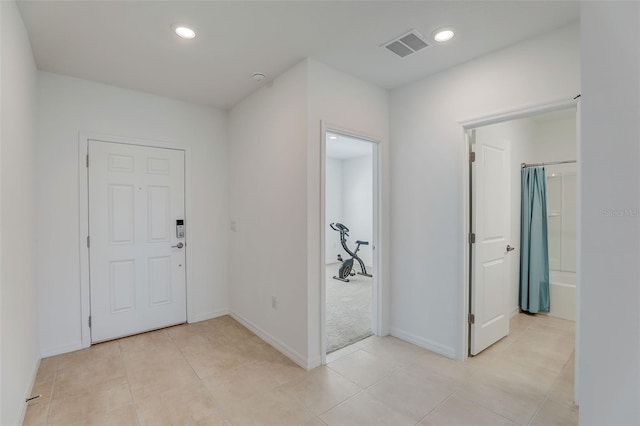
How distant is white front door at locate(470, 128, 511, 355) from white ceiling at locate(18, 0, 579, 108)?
0.96m

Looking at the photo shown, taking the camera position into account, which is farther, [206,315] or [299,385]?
[206,315]

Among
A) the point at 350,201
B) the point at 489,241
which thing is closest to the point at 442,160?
the point at 489,241

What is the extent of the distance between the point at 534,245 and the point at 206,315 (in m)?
4.28

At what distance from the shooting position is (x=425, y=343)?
2.87 meters

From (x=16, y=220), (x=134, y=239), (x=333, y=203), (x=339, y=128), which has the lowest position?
(x=134, y=239)

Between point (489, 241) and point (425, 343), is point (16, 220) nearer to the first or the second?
point (425, 343)

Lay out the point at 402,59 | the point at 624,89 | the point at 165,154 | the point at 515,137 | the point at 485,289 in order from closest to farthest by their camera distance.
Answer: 1. the point at 624,89
2. the point at 402,59
3. the point at 485,289
4. the point at 165,154
5. the point at 515,137

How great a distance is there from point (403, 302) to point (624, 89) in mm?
2589

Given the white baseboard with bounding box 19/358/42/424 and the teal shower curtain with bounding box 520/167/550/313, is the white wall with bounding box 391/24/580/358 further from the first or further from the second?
the white baseboard with bounding box 19/358/42/424

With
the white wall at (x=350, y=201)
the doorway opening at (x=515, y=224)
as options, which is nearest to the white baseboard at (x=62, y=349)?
the doorway opening at (x=515, y=224)

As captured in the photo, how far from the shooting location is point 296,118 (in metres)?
2.62

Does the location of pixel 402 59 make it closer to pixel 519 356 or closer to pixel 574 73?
pixel 574 73

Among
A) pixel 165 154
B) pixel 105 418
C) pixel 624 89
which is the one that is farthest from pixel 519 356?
pixel 165 154

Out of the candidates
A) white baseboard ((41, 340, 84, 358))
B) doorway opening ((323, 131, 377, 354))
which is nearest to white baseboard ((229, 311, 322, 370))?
doorway opening ((323, 131, 377, 354))
